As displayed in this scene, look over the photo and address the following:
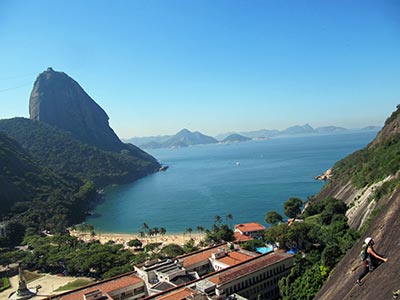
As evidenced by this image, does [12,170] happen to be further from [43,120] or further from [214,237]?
[43,120]

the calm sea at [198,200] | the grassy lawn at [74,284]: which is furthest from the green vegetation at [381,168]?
the grassy lawn at [74,284]

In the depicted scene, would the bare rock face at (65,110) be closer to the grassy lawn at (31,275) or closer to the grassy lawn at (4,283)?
the grassy lawn at (31,275)

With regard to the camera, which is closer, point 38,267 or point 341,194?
point 38,267

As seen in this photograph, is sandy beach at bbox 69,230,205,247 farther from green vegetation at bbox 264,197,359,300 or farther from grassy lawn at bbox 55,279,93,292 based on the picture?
green vegetation at bbox 264,197,359,300

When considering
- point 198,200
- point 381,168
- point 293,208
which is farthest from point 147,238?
point 381,168

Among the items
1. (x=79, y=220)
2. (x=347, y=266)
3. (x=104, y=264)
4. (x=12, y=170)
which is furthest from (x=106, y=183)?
(x=347, y=266)

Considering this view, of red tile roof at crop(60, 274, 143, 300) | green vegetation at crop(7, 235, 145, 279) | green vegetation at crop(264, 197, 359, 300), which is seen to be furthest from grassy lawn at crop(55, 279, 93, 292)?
green vegetation at crop(264, 197, 359, 300)
